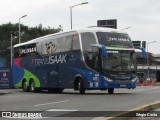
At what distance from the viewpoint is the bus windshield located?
27.6m

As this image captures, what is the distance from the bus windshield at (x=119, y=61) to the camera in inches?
1087

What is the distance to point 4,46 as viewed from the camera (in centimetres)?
8719

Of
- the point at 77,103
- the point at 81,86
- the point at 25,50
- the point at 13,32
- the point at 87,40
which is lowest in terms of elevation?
the point at 77,103

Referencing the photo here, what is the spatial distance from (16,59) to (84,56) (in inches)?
418

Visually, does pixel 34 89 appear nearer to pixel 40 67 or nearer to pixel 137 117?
pixel 40 67

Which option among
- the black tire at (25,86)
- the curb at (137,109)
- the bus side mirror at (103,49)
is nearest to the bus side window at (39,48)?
the black tire at (25,86)

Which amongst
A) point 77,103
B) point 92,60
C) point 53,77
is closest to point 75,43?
point 92,60

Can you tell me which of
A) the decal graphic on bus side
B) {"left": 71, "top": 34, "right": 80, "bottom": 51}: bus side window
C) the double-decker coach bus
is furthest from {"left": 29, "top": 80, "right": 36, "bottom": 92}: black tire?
{"left": 71, "top": 34, "right": 80, "bottom": 51}: bus side window

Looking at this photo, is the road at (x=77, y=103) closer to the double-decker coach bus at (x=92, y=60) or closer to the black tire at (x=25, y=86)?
the double-decker coach bus at (x=92, y=60)

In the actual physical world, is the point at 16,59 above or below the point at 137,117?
above

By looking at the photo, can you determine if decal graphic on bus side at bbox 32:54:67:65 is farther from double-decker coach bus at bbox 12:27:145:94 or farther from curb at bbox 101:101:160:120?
curb at bbox 101:101:160:120

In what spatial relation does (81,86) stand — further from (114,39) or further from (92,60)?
(114,39)

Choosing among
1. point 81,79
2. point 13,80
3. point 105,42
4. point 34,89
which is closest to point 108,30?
point 105,42

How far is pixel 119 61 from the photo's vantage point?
27969mm
